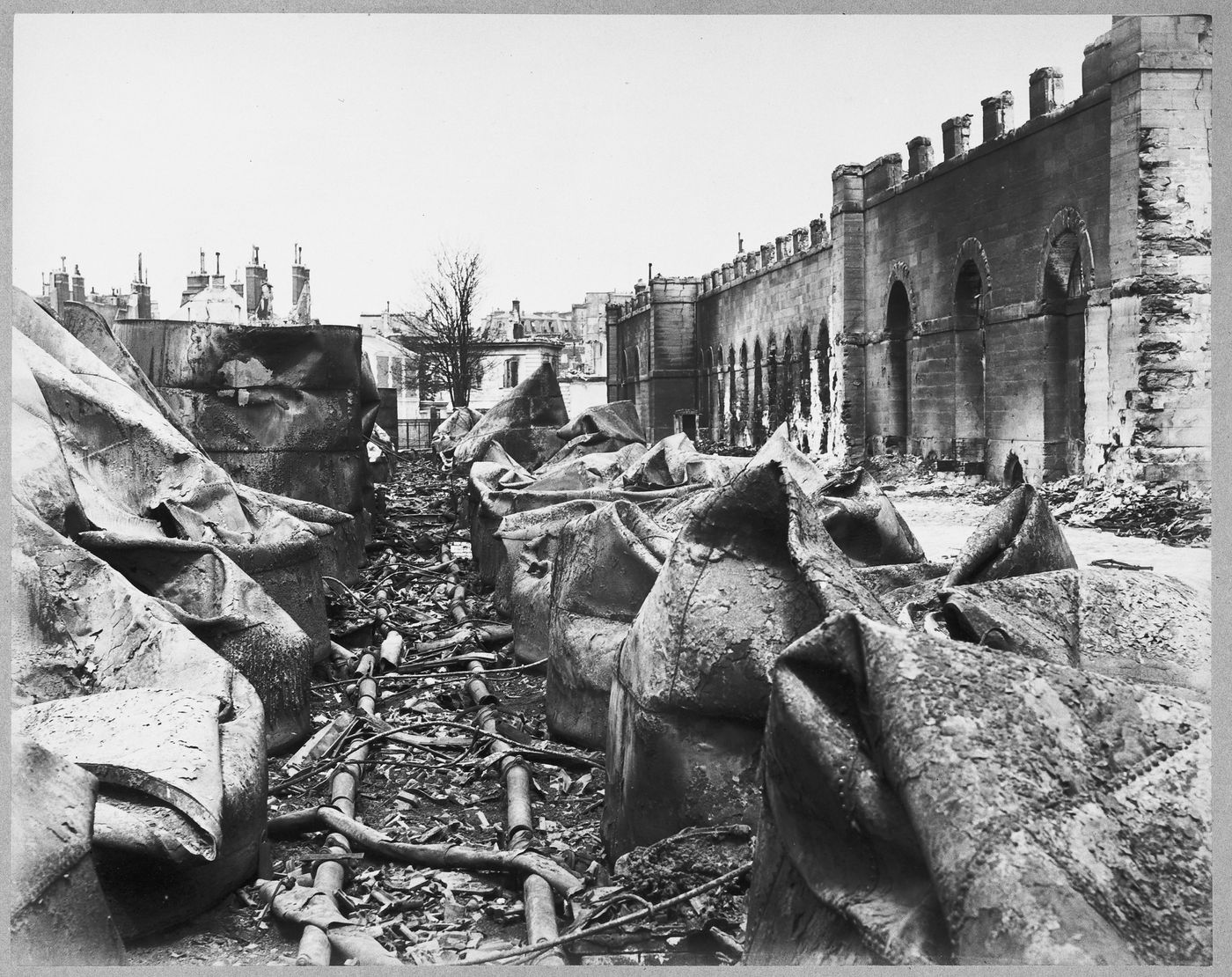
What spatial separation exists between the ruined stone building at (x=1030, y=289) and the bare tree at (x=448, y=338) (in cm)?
579

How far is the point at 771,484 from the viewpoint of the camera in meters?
2.88

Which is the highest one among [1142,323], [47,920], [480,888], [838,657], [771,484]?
[1142,323]

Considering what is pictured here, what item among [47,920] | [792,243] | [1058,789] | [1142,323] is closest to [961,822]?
[1058,789]

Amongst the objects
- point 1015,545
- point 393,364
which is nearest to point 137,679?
point 1015,545

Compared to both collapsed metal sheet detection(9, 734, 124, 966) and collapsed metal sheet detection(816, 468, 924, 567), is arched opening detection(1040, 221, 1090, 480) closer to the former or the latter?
collapsed metal sheet detection(816, 468, 924, 567)

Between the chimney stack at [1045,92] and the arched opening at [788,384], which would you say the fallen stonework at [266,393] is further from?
the arched opening at [788,384]

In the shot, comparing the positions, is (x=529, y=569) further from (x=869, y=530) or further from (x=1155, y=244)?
(x=1155, y=244)

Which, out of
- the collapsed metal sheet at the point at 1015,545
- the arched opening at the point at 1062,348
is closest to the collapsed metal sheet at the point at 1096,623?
the collapsed metal sheet at the point at 1015,545

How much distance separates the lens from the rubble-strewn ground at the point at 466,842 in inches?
107

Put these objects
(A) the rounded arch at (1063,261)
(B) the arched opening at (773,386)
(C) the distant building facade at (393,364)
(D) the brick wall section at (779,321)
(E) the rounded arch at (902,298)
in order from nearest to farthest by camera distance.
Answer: (A) the rounded arch at (1063,261)
(E) the rounded arch at (902,298)
(D) the brick wall section at (779,321)
(B) the arched opening at (773,386)
(C) the distant building facade at (393,364)

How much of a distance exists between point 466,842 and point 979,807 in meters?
2.20

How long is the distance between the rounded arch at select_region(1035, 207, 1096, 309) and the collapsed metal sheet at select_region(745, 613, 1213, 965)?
11.2 m

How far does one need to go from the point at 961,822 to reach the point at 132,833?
5.84 feet

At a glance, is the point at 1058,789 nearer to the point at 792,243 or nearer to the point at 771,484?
the point at 771,484
